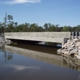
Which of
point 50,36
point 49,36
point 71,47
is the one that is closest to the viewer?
point 71,47

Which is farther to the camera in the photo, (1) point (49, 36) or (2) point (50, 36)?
(1) point (49, 36)

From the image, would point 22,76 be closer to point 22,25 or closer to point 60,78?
point 60,78

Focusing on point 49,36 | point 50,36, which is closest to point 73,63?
point 50,36

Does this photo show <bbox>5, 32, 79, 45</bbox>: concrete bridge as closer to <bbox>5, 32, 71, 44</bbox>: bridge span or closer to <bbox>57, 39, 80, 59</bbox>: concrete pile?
<bbox>5, 32, 71, 44</bbox>: bridge span

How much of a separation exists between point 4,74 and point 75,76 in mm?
5367

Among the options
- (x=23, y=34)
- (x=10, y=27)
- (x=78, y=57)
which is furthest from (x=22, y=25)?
(x=78, y=57)

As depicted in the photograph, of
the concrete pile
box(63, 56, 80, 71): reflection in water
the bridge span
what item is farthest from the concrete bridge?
box(63, 56, 80, 71): reflection in water

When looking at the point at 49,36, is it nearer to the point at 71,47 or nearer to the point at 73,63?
the point at 71,47

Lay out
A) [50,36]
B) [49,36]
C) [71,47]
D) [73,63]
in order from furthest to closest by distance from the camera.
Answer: [49,36], [50,36], [71,47], [73,63]

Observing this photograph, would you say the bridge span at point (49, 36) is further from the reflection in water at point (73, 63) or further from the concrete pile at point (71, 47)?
the reflection in water at point (73, 63)

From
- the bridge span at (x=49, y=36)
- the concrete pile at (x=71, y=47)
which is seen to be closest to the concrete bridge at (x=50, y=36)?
the bridge span at (x=49, y=36)

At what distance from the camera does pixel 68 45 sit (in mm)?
21062

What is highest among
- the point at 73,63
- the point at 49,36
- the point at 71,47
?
the point at 49,36

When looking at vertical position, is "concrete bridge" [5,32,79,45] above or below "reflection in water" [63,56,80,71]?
above
